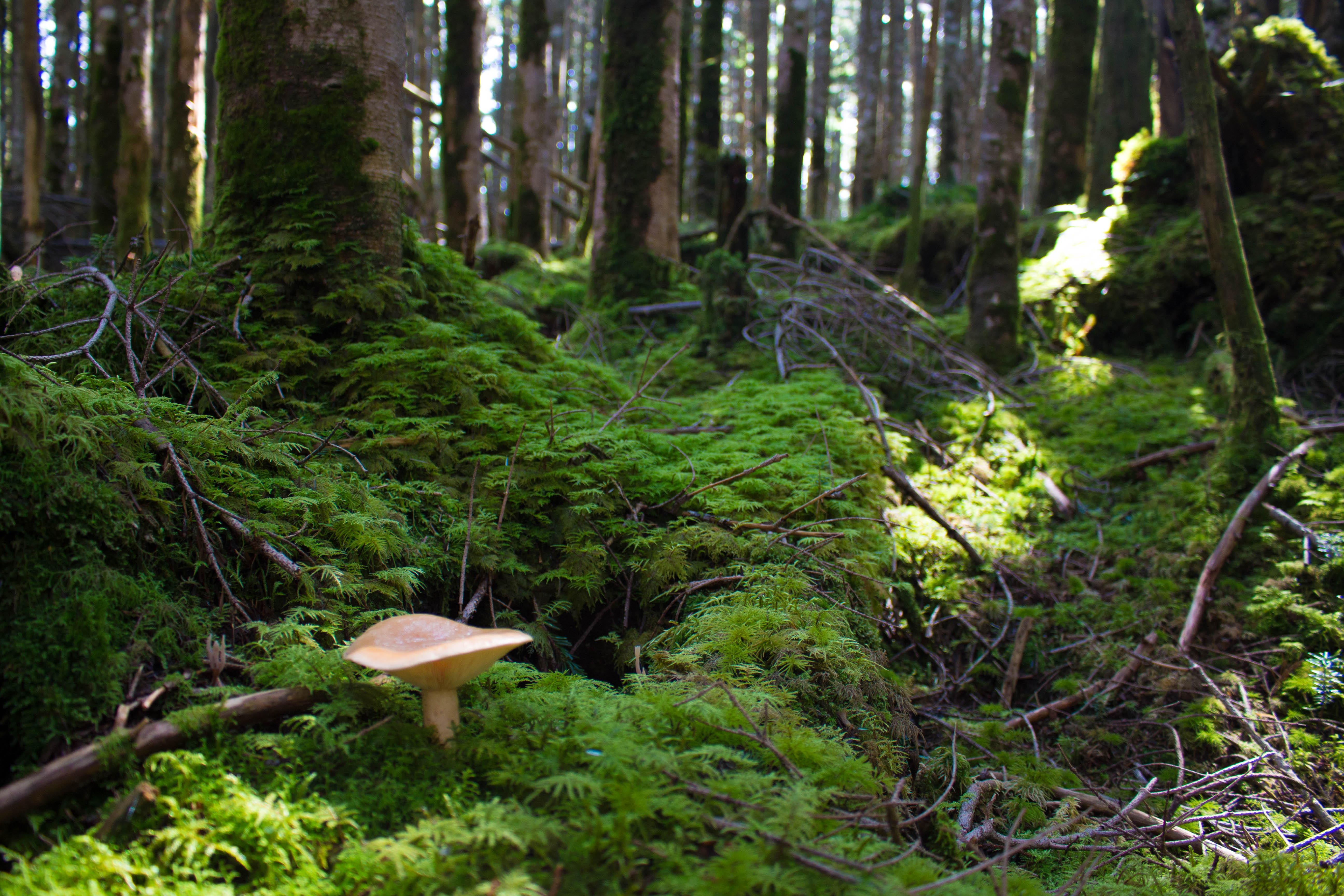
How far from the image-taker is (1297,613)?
13.5ft

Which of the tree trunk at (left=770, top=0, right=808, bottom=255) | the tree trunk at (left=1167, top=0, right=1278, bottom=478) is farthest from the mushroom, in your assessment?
the tree trunk at (left=770, top=0, right=808, bottom=255)

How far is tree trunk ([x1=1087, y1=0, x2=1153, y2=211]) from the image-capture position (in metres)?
12.6

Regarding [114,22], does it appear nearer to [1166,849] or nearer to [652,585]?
[652,585]

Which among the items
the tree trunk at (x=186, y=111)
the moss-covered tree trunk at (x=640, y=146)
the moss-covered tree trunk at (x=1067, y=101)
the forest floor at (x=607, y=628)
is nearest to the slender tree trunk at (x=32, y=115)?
the tree trunk at (x=186, y=111)

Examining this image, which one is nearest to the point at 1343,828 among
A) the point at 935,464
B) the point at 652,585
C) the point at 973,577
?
the point at 973,577

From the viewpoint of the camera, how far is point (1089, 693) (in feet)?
13.2

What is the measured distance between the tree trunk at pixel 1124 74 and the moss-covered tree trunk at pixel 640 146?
8.19m

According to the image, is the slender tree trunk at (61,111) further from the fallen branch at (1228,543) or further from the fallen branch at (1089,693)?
the fallen branch at (1228,543)

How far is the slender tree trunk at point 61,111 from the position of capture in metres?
16.2

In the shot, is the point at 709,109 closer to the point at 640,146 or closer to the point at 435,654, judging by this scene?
the point at 640,146

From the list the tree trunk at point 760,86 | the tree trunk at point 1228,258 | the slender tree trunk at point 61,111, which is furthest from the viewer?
the tree trunk at point 760,86

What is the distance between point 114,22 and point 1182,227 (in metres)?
14.2

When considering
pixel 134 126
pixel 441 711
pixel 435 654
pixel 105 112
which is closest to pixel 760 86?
pixel 105 112

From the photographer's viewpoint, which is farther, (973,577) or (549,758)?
(973,577)
